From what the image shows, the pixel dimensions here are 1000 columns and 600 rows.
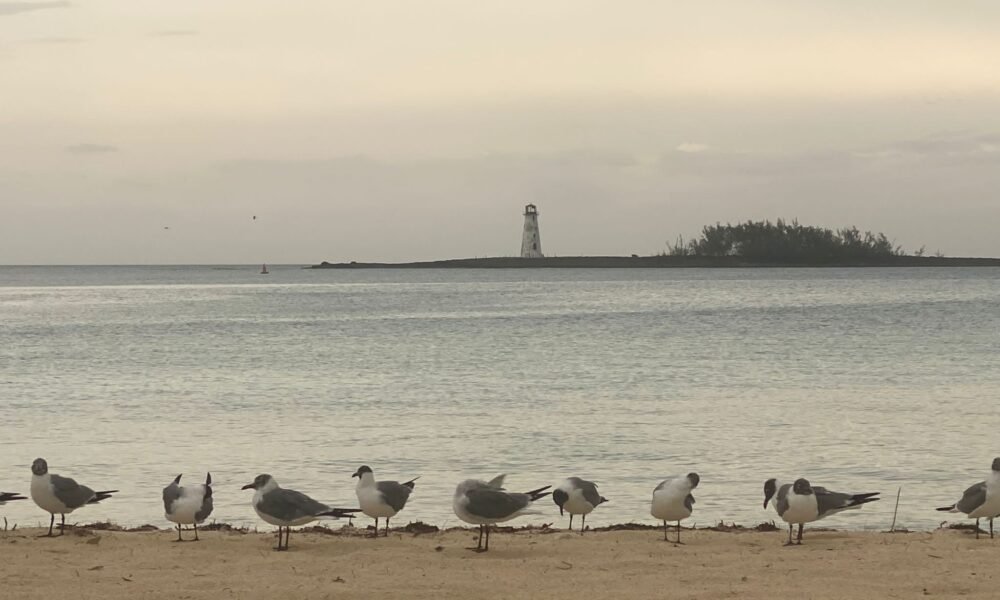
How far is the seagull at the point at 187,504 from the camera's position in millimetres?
12273

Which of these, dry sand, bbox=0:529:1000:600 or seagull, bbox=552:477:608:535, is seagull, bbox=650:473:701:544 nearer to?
dry sand, bbox=0:529:1000:600

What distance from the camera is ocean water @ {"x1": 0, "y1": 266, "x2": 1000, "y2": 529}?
18266 millimetres

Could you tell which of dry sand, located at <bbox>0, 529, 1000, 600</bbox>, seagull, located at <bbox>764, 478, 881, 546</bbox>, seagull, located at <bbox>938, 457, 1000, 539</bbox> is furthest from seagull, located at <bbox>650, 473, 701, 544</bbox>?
seagull, located at <bbox>938, 457, 1000, 539</bbox>

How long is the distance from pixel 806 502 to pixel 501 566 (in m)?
2.84

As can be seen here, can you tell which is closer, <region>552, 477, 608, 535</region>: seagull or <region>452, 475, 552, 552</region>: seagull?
<region>452, 475, 552, 552</region>: seagull

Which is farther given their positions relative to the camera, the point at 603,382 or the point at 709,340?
the point at 709,340

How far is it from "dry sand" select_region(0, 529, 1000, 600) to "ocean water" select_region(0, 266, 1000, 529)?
2.55 m

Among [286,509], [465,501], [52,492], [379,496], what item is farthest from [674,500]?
[52,492]

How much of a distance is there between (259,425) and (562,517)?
1196cm

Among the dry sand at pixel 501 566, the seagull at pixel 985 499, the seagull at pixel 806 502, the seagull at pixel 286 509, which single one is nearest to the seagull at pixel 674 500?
the dry sand at pixel 501 566

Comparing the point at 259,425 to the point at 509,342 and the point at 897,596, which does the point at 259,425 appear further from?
the point at 509,342

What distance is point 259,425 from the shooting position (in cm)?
2578

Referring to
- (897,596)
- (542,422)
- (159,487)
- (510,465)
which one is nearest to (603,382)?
(542,422)

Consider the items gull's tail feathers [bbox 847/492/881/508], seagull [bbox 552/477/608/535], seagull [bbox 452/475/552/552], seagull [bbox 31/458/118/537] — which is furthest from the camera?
seagull [bbox 552/477/608/535]
